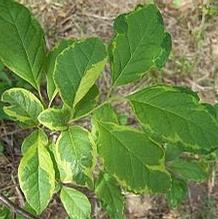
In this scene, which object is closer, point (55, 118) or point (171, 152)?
point (55, 118)

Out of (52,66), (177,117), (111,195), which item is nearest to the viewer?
(177,117)

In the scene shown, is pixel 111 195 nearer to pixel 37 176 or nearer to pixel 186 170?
pixel 37 176

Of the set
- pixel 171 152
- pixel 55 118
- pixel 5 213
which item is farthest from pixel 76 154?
pixel 171 152

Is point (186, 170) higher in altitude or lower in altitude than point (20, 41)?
lower

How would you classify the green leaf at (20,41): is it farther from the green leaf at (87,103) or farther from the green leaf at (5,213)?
the green leaf at (5,213)

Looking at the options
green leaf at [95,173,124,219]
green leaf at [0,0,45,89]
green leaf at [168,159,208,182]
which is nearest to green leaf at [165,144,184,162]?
green leaf at [168,159,208,182]

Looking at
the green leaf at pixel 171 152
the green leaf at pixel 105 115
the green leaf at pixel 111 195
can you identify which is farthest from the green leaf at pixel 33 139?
the green leaf at pixel 171 152

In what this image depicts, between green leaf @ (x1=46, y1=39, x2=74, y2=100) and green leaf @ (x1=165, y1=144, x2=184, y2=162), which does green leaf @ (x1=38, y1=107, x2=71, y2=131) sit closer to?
green leaf @ (x1=46, y1=39, x2=74, y2=100)

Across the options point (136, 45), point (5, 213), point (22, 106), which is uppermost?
point (136, 45)
